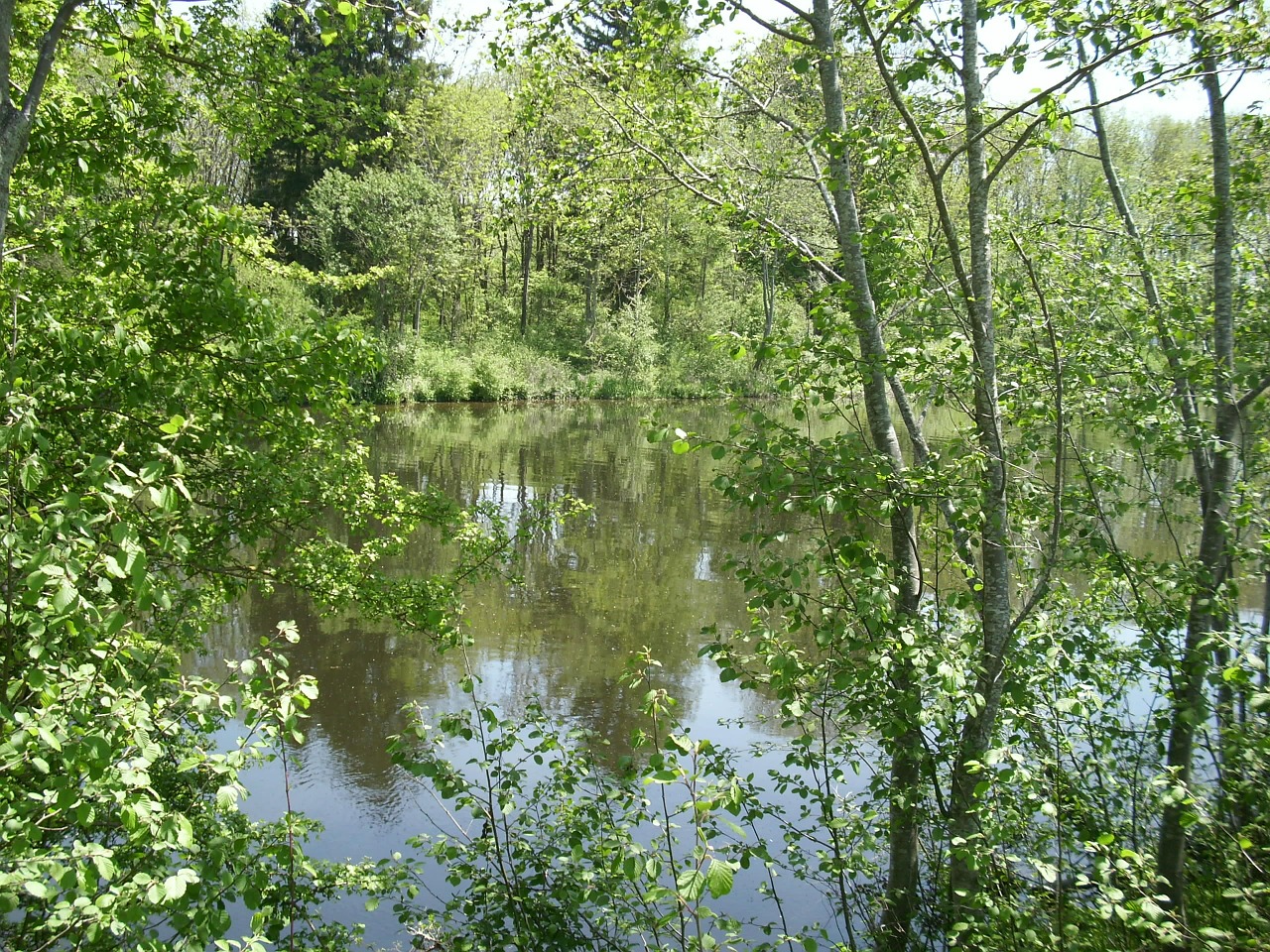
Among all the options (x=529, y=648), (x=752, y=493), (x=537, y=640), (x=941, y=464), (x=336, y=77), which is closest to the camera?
(x=752, y=493)

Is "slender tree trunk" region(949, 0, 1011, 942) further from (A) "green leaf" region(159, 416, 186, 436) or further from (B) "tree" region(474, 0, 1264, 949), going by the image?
(A) "green leaf" region(159, 416, 186, 436)

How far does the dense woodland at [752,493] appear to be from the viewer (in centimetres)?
317

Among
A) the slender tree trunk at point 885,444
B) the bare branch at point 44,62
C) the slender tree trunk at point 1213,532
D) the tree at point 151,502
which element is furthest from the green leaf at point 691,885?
the bare branch at point 44,62

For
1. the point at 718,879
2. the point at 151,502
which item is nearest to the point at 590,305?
the point at 151,502

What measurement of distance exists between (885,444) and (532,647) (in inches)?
254

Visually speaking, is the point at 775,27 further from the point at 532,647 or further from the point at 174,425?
the point at 532,647

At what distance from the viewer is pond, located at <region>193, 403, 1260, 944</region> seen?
7.28 m

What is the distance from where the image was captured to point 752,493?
14.3 feet

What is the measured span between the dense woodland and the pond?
3.32ft

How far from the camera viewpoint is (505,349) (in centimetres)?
3988

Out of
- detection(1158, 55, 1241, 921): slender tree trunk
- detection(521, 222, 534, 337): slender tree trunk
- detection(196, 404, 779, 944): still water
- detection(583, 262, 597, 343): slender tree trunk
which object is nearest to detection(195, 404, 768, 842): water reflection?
detection(196, 404, 779, 944): still water

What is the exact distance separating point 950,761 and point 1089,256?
354 cm

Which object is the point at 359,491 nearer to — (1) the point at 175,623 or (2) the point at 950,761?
(1) the point at 175,623

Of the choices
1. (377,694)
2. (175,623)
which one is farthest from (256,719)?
(377,694)
